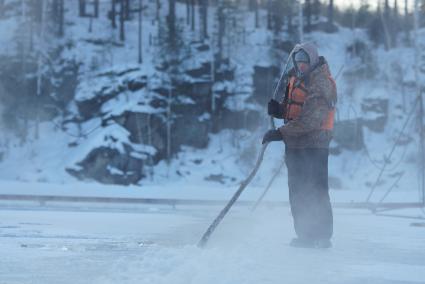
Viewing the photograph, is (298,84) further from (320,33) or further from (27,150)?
(320,33)

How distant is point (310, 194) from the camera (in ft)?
14.4

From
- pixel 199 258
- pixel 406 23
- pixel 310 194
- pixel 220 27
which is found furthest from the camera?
pixel 406 23

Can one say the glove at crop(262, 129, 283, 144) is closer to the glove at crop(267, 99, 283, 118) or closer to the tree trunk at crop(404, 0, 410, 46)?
the glove at crop(267, 99, 283, 118)

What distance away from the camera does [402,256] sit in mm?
4008

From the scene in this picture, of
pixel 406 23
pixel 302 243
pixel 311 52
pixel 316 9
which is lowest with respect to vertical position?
pixel 302 243

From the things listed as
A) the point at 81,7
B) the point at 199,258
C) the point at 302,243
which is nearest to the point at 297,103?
the point at 302,243

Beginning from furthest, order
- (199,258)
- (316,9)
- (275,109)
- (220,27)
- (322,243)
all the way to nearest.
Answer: (316,9), (220,27), (275,109), (322,243), (199,258)

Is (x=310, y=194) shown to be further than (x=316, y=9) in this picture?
No

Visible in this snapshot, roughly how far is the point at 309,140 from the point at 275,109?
0.35 meters

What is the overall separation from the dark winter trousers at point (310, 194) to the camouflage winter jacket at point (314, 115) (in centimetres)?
7

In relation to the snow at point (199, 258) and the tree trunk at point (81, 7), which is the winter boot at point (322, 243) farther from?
the tree trunk at point (81, 7)

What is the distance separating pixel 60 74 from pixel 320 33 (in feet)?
68.1

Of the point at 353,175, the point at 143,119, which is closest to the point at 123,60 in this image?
the point at 143,119

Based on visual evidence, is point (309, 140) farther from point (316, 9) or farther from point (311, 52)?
point (316, 9)
